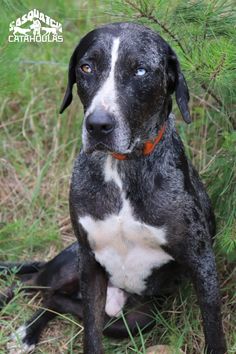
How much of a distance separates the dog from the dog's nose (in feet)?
3.30

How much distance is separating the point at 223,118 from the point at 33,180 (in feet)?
4.95

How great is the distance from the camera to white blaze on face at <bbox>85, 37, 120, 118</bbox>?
10.5 ft

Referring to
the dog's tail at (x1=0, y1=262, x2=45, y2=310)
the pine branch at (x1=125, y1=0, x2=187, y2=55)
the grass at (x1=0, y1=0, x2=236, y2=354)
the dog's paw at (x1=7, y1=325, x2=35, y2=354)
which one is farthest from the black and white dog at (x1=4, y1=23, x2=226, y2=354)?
the dog's tail at (x1=0, y1=262, x2=45, y2=310)

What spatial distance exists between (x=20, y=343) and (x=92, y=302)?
1.99 feet

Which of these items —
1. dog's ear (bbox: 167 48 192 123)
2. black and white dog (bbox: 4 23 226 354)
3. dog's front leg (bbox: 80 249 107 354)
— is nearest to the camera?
black and white dog (bbox: 4 23 226 354)

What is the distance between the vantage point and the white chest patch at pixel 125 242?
3.59 meters

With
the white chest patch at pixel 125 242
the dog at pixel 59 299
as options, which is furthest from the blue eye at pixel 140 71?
the dog at pixel 59 299

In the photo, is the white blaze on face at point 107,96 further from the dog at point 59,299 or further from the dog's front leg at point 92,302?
the dog at point 59,299

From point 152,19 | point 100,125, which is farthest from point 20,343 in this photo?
point 152,19

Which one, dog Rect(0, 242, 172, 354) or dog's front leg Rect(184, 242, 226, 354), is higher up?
dog's front leg Rect(184, 242, 226, 354)

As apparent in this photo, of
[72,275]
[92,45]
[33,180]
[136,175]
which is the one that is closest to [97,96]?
[92,45]

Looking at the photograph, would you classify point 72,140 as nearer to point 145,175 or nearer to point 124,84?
point 145,175

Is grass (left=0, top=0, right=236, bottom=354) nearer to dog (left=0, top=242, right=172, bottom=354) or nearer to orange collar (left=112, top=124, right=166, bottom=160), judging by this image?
dog (left=0, top=242, right=172, bottom=354)

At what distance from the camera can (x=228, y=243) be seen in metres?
3.83
